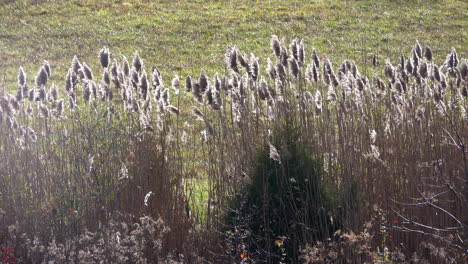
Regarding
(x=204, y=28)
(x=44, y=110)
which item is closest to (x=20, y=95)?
(x=44, y=110)

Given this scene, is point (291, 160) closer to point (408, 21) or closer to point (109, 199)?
point (109, 199)

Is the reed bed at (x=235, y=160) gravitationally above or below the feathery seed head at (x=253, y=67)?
below

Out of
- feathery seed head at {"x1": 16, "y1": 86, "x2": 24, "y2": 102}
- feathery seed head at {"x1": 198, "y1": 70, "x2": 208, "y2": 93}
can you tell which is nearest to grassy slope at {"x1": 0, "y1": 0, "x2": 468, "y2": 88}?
feathery seed head at {"x1": 16, "y1": 86, "x2": 24, "y2": 102}

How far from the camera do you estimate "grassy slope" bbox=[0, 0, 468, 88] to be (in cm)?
1806

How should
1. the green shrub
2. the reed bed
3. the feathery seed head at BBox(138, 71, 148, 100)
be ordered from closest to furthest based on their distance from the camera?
the green shrub < the reed bed < the feathery seed head at BBox(138, 71, 148, 100)

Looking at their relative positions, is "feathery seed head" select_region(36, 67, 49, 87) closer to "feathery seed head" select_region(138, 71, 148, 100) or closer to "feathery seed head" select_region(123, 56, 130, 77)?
"feathery seed head" select_region(123, 56, 130, 77)

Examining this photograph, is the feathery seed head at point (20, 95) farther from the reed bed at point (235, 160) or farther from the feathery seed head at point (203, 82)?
the feathery seed head at point (203, 82)

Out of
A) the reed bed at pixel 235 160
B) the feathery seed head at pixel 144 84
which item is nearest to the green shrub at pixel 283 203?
the reed bed at pixel 235 160

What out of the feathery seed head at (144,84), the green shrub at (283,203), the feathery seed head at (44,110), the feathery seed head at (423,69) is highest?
the feathery seed head at (423,69)

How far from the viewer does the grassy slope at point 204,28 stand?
59.3ft

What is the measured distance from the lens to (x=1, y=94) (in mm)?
6379

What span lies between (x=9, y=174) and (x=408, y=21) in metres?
17.4

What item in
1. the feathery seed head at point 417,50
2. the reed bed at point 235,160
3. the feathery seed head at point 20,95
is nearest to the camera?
the reed bed at point 235,160

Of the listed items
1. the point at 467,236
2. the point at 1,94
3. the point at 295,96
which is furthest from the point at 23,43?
the point at 467,236
